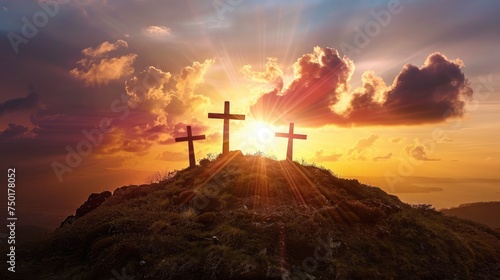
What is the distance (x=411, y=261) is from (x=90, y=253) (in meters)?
14.1

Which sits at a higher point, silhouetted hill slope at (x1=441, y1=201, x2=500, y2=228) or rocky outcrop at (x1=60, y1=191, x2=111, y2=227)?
rocky outcrop at (x1=60, y1=191, x2=111, y2=227)

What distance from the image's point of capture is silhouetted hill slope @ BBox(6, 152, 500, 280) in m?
14.2

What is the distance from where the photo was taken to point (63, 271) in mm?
15352

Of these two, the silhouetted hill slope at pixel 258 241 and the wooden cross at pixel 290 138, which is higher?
the wooden cross at pixel 290 138

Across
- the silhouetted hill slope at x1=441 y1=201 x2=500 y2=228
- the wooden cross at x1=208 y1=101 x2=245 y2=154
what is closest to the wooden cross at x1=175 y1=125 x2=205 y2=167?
the wooden cross at x1=208 y1=101 x2=245 y2=154

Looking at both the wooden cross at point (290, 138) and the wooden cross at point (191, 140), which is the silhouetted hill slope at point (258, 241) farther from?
the wooden cross at point (191, 140)

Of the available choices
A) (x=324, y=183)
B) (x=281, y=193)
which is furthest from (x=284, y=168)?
(x=281, y=193)

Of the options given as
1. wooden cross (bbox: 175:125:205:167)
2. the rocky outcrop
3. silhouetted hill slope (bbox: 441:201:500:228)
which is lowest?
silhouetted hill slope (bbox: 441:201:500:228)

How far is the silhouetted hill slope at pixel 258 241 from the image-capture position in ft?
46.6

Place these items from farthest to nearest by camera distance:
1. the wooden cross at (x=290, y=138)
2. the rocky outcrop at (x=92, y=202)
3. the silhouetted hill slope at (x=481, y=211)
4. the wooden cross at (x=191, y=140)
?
1. the silhouetted hill slope at (x=481, y=211)
2. the wooden cross at (x=191, y=140)
3. the wooden cross at (x=290, y=138)
4. the rocky outcrop at (x=92, y=202)

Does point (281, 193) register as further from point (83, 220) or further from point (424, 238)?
point (83, 220)

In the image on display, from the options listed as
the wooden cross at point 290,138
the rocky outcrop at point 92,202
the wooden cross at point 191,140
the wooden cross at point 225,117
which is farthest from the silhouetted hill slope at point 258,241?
the wooden cross at point 191,140

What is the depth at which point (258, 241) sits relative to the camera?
609 inches

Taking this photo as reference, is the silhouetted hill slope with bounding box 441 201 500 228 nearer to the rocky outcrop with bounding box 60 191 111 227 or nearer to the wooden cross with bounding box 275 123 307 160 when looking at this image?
the wooden cross with bounding box 275 123 307 160
